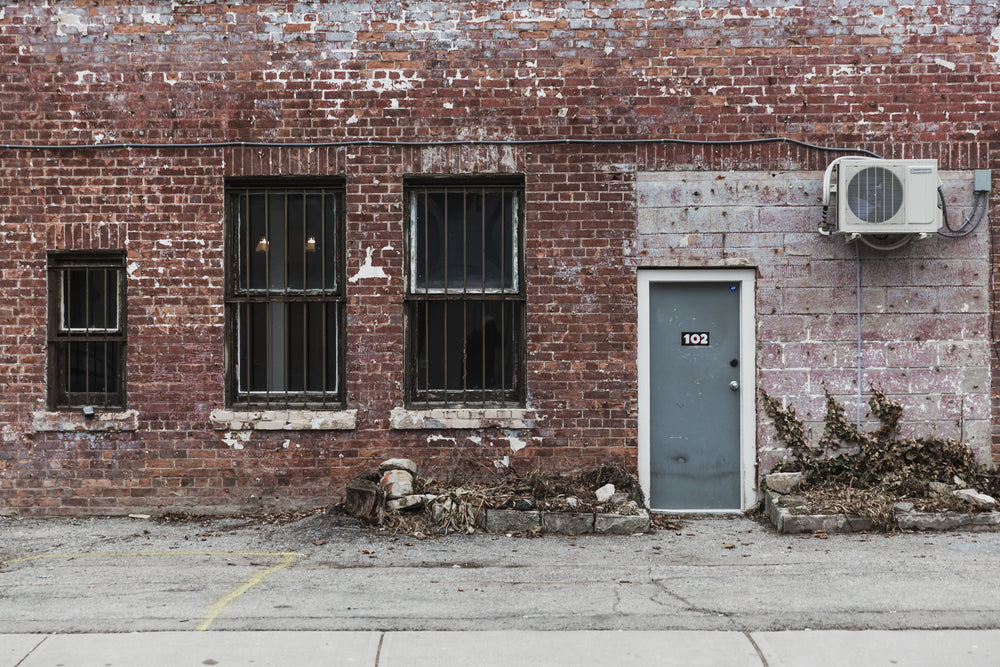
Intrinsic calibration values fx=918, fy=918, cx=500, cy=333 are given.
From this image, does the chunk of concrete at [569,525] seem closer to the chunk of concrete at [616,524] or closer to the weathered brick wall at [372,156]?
the chunk of concrete at [616,524]

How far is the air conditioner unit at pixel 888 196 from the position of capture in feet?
24.5

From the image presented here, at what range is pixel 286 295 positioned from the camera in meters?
8.14

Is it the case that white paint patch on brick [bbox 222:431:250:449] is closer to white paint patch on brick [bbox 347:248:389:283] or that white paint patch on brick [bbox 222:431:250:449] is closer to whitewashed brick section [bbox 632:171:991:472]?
white paint patch on brick [bbox 347:248:389:283]

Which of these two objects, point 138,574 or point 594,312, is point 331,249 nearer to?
point 594,312

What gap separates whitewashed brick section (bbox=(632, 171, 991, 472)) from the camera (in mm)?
7887

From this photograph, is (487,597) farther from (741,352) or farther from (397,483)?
(741,352)

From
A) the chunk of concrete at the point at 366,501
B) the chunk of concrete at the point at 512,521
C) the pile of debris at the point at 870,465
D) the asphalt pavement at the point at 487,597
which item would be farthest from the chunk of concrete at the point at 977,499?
the chunk of concrete at the point at 366,501

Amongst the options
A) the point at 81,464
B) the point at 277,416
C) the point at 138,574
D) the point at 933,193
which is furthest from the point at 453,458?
the point at 933,193

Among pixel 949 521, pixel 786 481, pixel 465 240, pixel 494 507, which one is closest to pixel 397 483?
pixel 494 507

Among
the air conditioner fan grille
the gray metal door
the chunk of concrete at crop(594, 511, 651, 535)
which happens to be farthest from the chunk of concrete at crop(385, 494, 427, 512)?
the air conditioner fan grille

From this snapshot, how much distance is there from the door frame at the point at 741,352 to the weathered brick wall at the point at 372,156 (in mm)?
132
